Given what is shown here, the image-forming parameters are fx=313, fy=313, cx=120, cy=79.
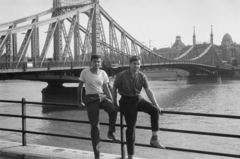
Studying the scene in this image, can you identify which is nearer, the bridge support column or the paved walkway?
the paved walkway

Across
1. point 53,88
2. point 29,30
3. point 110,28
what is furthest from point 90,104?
point 110,28

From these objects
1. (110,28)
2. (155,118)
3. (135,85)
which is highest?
(110,28)

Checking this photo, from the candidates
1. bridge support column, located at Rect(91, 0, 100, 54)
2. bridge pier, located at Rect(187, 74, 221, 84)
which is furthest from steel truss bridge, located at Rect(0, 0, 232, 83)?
bridge pier, located at Rect(187, 74, 221, 84)

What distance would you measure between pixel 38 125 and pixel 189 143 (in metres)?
8.21

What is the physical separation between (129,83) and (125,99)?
0.71 feet

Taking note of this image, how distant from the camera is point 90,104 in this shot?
4.28 metres

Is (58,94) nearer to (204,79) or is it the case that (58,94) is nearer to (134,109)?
(134,109)

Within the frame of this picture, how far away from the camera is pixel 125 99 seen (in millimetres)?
4074

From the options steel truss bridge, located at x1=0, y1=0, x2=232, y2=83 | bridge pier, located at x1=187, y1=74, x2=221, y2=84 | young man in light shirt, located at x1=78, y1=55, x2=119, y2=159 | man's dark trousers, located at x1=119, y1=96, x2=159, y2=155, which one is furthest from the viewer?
bridge pier, located at x1=187, y1=74, x2=221, y2=84

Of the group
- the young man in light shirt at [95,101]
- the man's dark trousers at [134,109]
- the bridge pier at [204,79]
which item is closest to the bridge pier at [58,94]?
the young man in light shirt at [95,101]

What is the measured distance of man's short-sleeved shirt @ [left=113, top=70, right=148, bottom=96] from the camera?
4.04 m

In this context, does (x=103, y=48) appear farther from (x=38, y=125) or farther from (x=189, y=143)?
(x=189, y=143)

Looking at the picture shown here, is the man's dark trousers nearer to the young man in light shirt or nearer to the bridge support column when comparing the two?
the young man in light shirt

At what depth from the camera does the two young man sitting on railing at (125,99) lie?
405cm
